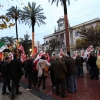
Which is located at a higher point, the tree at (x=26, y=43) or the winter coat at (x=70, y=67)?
the tree at (x=26, y=43)

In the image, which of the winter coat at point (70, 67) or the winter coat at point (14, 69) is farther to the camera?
the winter coat at point (70, 67)

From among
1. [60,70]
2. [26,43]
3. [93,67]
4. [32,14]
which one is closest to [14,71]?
[60,70]

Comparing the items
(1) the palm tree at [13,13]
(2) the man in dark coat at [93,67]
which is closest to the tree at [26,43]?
(1) the palm tree at [13,13]

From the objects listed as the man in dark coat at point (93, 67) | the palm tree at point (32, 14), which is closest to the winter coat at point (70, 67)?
the man in dark coat at point (93, 67)

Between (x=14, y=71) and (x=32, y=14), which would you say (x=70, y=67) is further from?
(x=32, y=14)

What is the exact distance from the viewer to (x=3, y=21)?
20.2ft

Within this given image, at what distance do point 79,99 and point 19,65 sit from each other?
2.99 m

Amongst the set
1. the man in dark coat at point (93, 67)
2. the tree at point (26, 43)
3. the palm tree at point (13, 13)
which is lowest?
the man in dark coat at point (93, 67)

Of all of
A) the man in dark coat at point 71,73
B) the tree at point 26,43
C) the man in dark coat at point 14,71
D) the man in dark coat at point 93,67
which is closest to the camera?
the man in dark coat at point 14,71

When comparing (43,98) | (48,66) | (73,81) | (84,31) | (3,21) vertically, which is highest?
(84,31)

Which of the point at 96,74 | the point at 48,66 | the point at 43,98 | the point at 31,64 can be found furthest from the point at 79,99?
the point at 96,74

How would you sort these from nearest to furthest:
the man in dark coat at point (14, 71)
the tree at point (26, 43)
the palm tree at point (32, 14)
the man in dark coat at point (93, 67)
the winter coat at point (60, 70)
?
the winter coat at point (60, 70) → the man in dark coat at point (14, 71) → the man in dark coat at point (93, 67) → the palm tree at point (32, 14) → the tree at point (26, 43)

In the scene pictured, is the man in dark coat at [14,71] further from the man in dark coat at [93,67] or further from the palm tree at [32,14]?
the palm tree at [32,14]

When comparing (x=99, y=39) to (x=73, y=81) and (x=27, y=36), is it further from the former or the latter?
(x=73, y=81)
